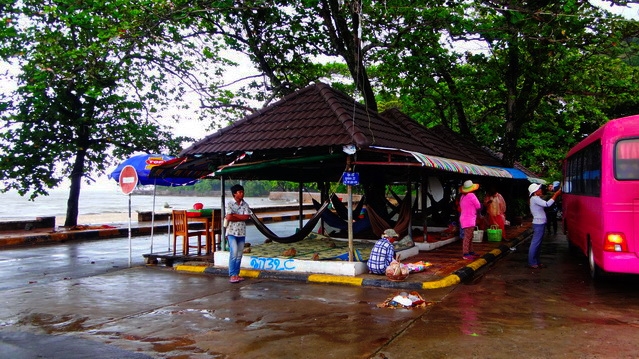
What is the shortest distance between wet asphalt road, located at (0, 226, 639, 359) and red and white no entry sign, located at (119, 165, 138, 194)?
201 centimetres

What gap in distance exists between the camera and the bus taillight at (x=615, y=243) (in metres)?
7.06

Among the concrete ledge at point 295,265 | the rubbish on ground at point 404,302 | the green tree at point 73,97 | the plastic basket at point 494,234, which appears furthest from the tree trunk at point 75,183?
the rubbish on ground at point 404,302

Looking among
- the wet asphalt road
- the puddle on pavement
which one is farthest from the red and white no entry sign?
the puddle on pavement

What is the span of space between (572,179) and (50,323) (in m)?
10.9

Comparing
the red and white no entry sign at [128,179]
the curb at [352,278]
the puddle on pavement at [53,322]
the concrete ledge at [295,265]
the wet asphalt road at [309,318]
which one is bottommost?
the puddle on pavement at [53,322]

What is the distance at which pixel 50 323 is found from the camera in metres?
6.22

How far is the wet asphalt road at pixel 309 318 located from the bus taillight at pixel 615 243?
76 centimetres

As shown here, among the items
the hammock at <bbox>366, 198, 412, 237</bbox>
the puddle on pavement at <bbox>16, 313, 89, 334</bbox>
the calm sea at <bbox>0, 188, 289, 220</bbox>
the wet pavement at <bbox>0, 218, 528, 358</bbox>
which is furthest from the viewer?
the calm sea at <bbox>0, 188, 289, 220</bbox>

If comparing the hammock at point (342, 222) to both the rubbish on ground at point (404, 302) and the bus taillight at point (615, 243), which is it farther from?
the bus taillight at point (615, 243)

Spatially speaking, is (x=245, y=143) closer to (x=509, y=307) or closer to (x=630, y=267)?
(x=509, y=307)

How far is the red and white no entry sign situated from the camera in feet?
34.2

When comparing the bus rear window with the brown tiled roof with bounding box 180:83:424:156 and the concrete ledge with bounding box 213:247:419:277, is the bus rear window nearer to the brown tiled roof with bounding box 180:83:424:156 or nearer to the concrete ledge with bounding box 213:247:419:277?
the brown tiled roof with bounding box 180:83:424:156

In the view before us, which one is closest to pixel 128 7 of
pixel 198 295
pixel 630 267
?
pixel 198 295

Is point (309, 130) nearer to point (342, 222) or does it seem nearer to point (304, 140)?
point (304, 140)
